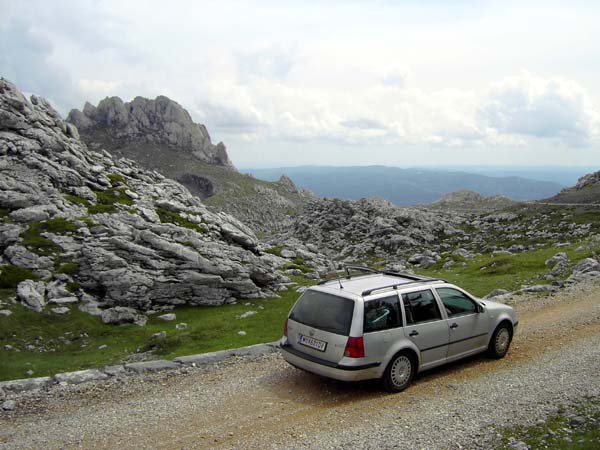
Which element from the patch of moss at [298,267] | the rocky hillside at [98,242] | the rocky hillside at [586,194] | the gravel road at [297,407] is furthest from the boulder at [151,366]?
the rocky hillside at [586,194]

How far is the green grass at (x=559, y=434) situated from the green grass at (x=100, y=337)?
33.4ft

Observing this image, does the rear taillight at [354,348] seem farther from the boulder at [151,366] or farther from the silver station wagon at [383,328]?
the boulder at [151,366]

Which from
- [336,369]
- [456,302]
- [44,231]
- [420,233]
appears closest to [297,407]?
[336,369]

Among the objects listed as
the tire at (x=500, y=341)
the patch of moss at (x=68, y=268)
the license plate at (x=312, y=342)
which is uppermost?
the license plate at (x=312, y=342)

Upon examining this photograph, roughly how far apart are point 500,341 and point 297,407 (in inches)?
264

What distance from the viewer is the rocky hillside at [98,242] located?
22.3 m

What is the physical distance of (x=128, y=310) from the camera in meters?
21.3

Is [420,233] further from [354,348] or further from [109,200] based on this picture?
[354,348]

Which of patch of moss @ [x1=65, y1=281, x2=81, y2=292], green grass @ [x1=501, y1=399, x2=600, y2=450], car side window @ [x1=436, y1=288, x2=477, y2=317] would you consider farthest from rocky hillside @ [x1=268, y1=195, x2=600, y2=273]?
green grass @ [x1=501, y1=399, x2=600, y2=450]

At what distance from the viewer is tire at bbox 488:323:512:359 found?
13.9m

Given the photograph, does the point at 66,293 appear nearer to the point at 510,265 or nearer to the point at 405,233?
the point at 510,265

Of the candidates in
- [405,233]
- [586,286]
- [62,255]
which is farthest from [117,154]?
[586,286]

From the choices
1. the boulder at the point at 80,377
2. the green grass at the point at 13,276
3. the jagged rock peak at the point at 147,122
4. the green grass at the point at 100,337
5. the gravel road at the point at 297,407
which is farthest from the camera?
the jagged rock peak at the point at 147,122

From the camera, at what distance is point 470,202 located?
105312 millimetres
